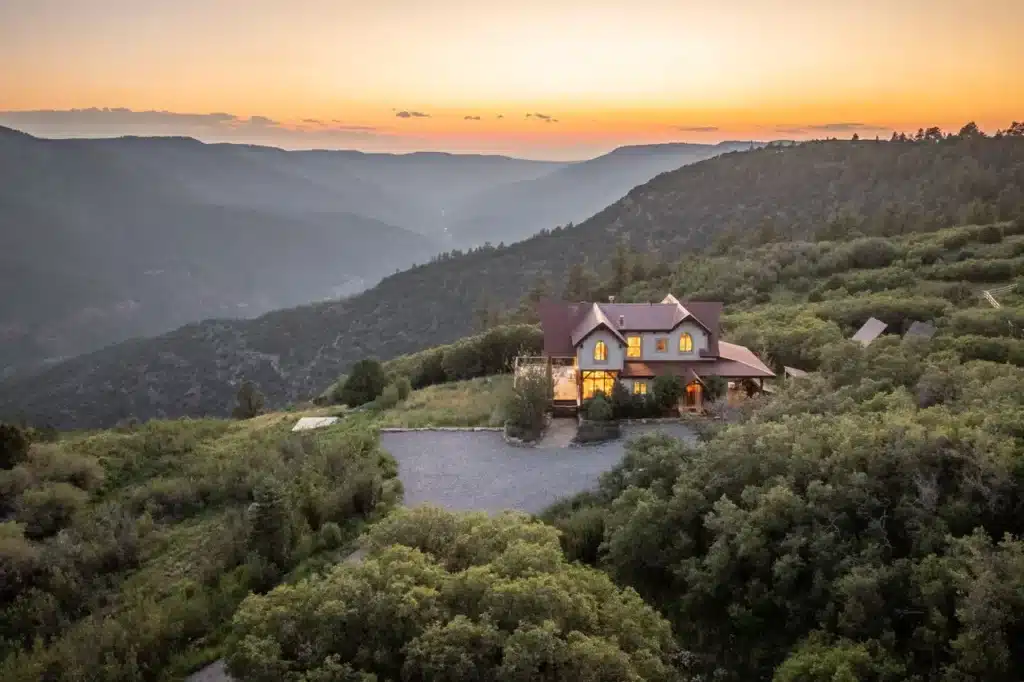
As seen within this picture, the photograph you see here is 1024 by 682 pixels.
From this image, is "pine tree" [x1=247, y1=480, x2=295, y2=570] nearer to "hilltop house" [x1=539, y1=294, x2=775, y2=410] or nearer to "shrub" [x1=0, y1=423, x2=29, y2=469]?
"shrub" [x1=0, y1=423, x2=29, y2=469]

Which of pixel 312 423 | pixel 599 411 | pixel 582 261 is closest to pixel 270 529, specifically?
pixel 599 411

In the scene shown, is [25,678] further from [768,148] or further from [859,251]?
[768,148]

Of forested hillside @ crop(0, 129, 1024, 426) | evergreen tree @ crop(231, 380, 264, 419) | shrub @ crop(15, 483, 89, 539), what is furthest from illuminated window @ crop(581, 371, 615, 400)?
forested hillside @ crop(0, 129, 1024, 426)

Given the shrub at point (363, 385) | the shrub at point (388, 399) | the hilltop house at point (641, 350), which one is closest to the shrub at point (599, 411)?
the hilltop house at point (641, 350)

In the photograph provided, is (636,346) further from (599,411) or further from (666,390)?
(599,411)

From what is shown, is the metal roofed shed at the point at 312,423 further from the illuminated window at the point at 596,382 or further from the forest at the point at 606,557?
the illuminated window at the point at 596,382

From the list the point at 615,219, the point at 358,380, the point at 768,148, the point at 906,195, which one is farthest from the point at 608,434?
the point at 768,148
